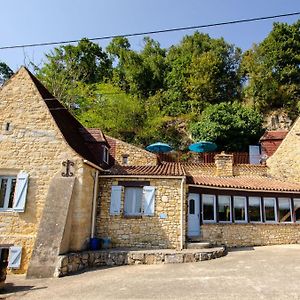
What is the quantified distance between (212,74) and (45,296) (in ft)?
101

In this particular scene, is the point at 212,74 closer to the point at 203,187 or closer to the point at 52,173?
the point at 203,187

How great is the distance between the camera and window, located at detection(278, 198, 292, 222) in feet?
49.3

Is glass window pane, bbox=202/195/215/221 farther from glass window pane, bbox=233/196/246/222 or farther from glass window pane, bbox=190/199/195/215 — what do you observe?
glass window pane, bbox=233/196/246/222

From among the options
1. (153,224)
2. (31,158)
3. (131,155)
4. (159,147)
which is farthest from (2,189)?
(159,147)

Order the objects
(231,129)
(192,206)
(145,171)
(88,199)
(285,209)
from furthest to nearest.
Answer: (231,129) → (285,209) → (192,206) → (145,171) → (88,199)

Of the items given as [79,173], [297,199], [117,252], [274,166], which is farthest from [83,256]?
[274,166]

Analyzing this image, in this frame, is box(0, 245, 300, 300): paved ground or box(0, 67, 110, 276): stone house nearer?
box(0, 245, 300, 300): paved ground

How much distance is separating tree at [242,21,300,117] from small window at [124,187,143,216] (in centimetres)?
2199

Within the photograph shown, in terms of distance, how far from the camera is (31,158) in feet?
38.4

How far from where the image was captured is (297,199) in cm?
1548

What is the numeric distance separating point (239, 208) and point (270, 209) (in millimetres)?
1861

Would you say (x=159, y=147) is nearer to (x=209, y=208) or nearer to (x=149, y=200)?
(x=209, y=208)

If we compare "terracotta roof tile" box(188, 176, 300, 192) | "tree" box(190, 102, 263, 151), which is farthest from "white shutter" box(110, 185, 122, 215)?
"tree" box(190, 102, 263, 151)

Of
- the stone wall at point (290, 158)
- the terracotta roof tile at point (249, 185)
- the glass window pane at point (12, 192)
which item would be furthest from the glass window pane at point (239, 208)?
the glass window pane at point (12, 192)
